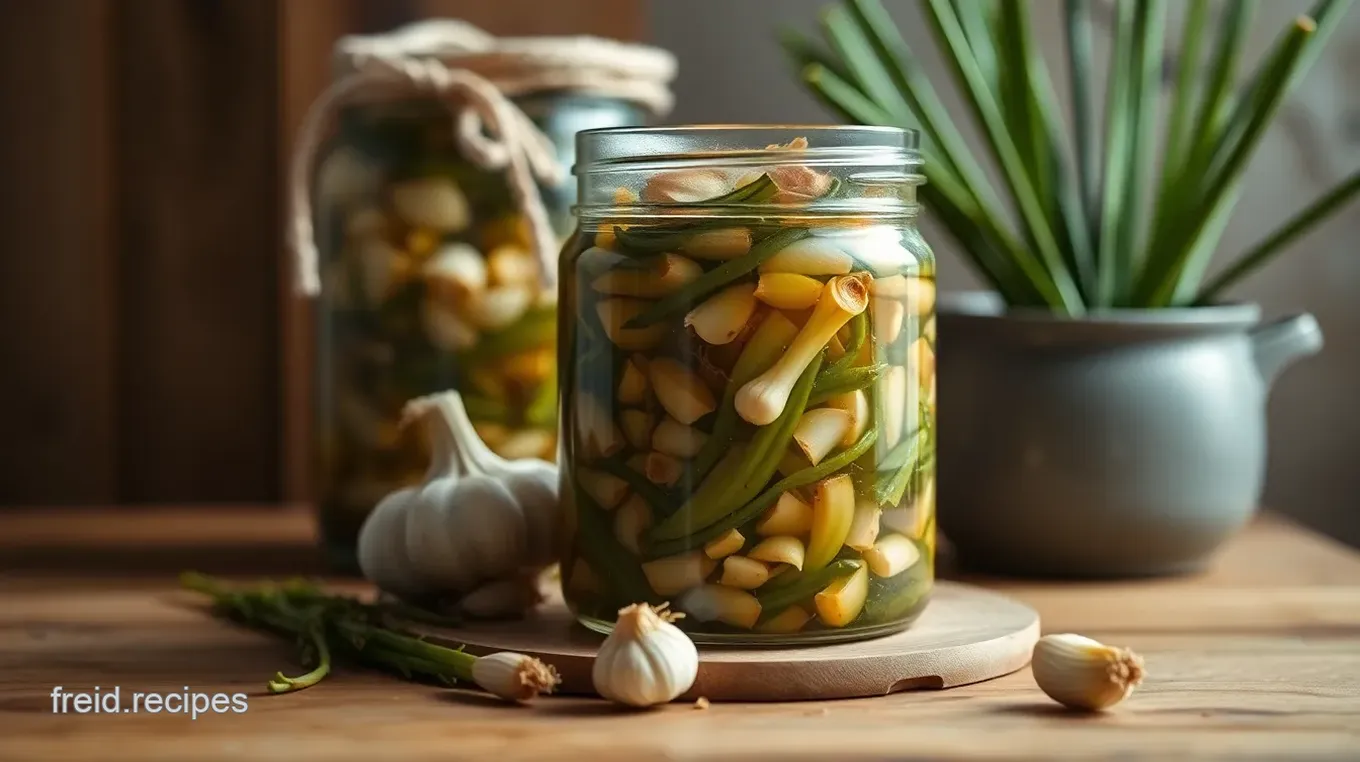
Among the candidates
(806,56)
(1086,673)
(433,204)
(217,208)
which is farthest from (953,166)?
(217,208)

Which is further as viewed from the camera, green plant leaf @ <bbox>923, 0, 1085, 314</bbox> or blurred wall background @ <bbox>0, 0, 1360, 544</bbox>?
blurred wall background @ <bbox>0, 0, 1360, 544</bbox>

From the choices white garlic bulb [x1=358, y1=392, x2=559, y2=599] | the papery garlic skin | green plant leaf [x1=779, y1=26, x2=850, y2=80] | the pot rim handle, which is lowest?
the papery garlic skin

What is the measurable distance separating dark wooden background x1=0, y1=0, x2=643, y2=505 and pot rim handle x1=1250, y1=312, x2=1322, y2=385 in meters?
0.56

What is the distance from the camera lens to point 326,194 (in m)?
1.03

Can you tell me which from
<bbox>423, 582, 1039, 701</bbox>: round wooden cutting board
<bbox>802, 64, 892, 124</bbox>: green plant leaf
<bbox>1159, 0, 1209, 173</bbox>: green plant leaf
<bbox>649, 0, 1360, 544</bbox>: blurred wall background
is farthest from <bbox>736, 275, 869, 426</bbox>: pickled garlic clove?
<bbox>649, 0, 1360, 544</bbox>: blurred wall background

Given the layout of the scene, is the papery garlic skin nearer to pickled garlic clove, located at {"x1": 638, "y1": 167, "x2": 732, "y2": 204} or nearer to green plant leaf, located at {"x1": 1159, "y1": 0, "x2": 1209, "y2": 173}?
pickled garlic clove, located at {"x1": 638, "y1": 167, "x2": 732, "y2": 204}

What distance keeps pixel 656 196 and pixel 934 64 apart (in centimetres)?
70

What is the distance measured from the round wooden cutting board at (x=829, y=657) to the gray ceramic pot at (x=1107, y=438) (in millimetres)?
199

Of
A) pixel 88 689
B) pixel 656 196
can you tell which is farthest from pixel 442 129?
pixel 88 689

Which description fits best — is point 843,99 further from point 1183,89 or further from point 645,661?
point 645,661

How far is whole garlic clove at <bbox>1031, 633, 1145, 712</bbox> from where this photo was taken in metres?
0.65

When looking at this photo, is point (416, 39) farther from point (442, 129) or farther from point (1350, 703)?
point (1350, 703)

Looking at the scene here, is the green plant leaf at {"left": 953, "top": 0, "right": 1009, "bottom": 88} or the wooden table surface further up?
the green plant leaf at {"left": 953, "top": 0, "right": 1009, "bottom": 88}

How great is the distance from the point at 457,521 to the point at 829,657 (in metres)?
0.21
